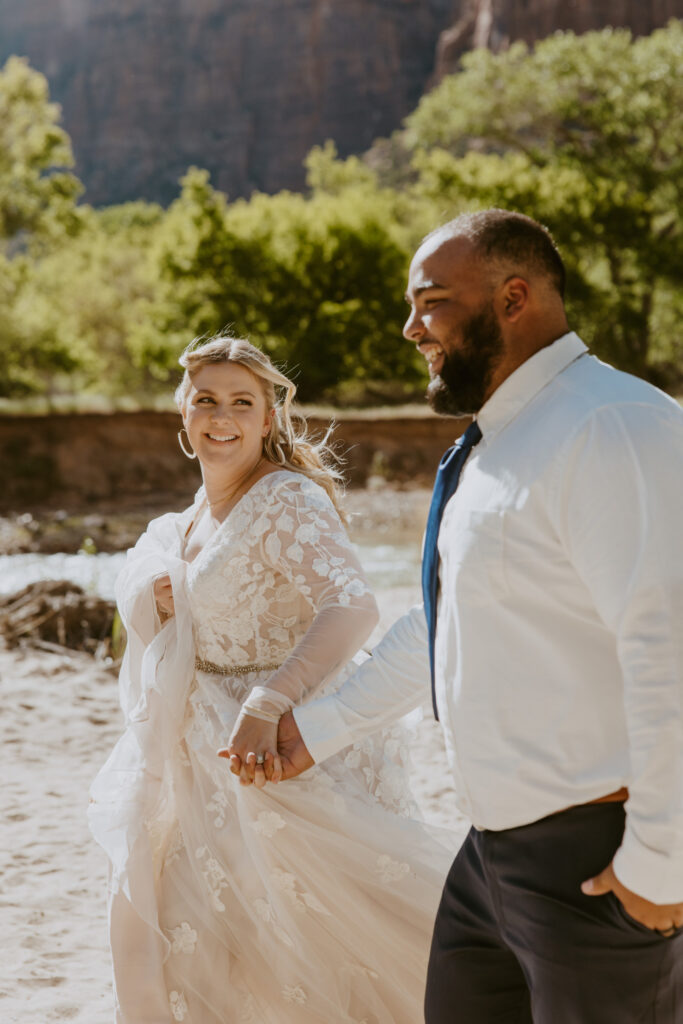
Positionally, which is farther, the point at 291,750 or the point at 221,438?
the point at 221,438

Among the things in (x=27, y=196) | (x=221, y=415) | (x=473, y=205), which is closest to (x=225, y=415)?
(x=221, y=415)

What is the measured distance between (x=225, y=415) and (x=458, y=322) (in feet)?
4.35

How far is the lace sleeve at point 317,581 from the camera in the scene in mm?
2820

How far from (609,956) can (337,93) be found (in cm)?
10704

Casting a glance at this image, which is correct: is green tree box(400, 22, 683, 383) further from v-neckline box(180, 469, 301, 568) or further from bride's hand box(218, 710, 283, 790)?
bride's hand box(218, 710, 283, 790)

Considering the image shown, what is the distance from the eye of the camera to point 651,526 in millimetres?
1680

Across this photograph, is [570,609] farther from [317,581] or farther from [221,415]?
[221,415]

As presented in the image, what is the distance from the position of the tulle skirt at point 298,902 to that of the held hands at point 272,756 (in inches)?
11.7

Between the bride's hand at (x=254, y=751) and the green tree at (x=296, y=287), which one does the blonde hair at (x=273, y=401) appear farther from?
the green tree at (x=296, y=287)

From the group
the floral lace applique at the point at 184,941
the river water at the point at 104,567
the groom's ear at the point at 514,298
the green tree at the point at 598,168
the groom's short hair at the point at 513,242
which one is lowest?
the river water at the point at 104,567

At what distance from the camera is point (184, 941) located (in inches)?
116

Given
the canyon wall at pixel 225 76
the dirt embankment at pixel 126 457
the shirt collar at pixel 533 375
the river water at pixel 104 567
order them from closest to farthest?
the shirt collar at pixel 533 375 → the river water at pixel 104 567 → the dirt embankment at pixel 126 457 → the canyon wall at pixel 225 76

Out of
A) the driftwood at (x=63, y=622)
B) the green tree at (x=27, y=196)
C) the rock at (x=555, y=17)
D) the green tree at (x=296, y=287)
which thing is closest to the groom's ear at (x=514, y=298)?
the driftwood at (x=63, y=622)

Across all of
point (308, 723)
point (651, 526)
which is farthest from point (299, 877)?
point (651, 526)
